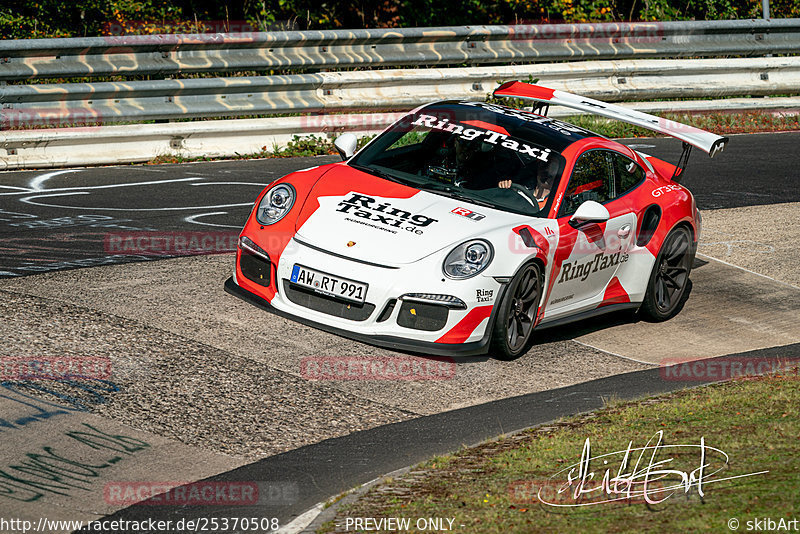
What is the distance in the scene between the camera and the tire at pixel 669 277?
8.25 meters

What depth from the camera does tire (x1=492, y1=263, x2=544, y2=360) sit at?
6.80 meters

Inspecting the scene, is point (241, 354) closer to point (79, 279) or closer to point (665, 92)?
point (79, 279)

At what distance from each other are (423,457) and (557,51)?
1068 centimetres

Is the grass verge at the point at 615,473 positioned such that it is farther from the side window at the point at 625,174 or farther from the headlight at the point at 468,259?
the side window at the point at 625,174

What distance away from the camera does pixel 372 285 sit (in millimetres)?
6641

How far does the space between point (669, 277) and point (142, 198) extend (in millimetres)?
5116

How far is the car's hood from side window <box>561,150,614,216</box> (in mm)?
556

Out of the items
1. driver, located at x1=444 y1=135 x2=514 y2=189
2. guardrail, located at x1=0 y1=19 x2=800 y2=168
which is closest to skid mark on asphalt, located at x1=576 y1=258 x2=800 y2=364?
driver, located at x1=444 y1=135 x2=514 y2=189

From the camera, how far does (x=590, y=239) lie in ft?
24.8

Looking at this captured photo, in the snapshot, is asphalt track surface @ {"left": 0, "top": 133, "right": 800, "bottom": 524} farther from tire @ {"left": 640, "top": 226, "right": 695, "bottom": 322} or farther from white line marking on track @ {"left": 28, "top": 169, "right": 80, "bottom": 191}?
tire @ {"left": 640, "top": 226, "right": 695, "bottom": 322}

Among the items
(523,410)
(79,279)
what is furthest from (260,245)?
(523,410)

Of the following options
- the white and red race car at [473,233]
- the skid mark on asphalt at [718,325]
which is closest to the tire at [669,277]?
the white and red race car at [473,233]

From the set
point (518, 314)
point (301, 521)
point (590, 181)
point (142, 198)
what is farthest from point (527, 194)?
point (142, 198)

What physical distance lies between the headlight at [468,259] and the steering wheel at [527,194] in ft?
2.47
